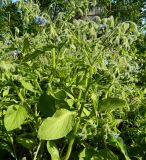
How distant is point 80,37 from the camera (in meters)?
1.96

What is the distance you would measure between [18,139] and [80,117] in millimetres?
354

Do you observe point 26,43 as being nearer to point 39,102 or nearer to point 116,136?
point 39,102

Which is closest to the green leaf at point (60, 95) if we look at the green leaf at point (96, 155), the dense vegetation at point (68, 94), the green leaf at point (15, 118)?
the dense vegetation at point (68, 94)

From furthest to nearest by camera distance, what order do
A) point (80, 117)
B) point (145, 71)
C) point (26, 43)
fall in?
1. point (145, 71)
2. point (26, 43)
3. point (80, 117)

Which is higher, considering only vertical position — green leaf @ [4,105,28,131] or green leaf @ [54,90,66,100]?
green leaf @ [54,90,66,100]

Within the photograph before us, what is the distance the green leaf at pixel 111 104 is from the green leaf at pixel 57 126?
0.45ft

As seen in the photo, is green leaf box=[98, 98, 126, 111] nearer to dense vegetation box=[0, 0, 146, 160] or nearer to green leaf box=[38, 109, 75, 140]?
dense vegetation box=[0, 0, 146, 160]

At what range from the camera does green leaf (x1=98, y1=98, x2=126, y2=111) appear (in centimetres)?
172

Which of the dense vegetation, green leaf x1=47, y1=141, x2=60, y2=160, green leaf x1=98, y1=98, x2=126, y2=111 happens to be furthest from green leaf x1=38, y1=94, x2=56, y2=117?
green leaf x1=98, y1=98, x2=126, y2=111

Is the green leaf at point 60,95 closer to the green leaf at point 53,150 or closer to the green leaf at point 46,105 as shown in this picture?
the green leaf at point 46,105

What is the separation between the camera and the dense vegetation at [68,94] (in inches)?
71.9

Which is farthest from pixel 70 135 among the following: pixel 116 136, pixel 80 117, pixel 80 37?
pixel 80 37

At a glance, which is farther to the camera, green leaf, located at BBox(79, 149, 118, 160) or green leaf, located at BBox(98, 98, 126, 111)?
green leaf, located at BBox(79, 149, 118, 160)

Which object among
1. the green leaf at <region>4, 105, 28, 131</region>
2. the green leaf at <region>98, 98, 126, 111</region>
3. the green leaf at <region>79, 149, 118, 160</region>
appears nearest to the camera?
the green leaf at <region>98, 98, 126, 111</region>
